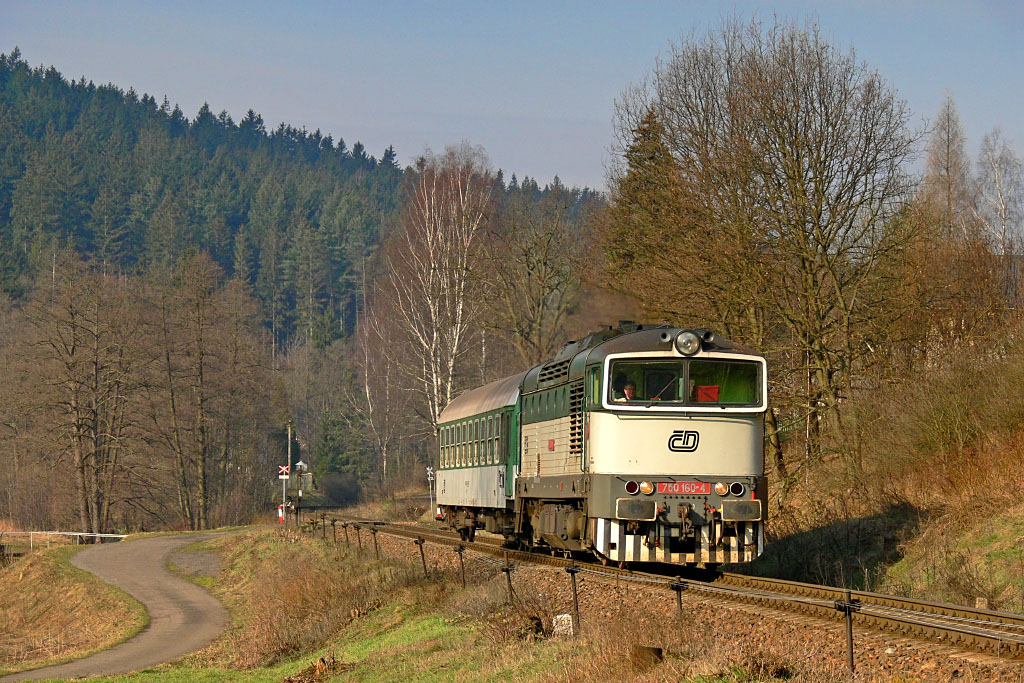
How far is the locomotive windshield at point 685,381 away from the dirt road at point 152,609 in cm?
1217

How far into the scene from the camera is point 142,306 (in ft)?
195

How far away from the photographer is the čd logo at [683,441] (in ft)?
52.6

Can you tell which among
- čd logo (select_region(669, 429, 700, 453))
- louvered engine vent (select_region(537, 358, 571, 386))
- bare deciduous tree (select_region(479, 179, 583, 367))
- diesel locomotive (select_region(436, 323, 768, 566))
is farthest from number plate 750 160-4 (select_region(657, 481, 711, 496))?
bare deciduous tree (select_region(479, 179, 583, 367))

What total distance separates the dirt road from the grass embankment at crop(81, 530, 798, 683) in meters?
0.72

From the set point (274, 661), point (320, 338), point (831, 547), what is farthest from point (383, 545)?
point (320, 338)

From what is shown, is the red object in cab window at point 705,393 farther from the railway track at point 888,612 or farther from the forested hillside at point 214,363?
the forested hillside at point 214,363

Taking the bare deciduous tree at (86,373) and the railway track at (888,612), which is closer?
the railway track at (888,612)

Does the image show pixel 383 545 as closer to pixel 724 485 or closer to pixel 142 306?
pixel 724 485

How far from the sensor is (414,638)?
17141 mm

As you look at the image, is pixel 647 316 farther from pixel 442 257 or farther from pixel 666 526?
pixel 442 257

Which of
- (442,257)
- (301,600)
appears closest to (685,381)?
(301,600)

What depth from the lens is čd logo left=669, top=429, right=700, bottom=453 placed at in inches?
632

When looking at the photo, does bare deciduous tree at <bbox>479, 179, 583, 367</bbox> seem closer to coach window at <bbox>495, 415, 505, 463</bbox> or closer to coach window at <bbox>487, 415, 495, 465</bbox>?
coach window at <bbox>487, 415, 495, 465</bbox>

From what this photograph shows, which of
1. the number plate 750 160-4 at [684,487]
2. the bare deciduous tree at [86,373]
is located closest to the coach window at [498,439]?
the number plate 750 160-4 at [684,487]
